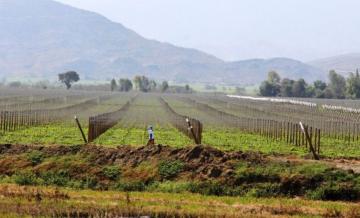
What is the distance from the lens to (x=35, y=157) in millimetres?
22000

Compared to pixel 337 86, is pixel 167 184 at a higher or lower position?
lower

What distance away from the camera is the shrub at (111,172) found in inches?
802

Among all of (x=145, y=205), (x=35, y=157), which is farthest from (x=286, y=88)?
(x=145, y=205)

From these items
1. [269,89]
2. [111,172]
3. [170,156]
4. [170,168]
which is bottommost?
[111,172]

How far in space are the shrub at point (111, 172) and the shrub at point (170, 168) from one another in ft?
4.21

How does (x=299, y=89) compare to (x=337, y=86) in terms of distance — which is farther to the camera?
(x=337, y=86)

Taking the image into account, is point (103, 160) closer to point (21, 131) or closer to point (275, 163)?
point (275, 163)

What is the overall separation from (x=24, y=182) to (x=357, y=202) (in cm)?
933

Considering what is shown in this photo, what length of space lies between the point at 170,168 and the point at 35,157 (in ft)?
15.2

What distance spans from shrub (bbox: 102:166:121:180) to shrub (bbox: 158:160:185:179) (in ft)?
4.21

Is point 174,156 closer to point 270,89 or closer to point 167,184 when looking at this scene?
A: point 167,184

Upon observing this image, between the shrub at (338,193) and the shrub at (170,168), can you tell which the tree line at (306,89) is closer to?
the shrub at (170,168)

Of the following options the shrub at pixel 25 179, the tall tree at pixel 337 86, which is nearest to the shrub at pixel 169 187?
the shrub at pixel 25 179

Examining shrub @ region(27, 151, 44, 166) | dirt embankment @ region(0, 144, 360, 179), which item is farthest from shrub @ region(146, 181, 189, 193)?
shrub @ region(27, 151, 44, 166)
